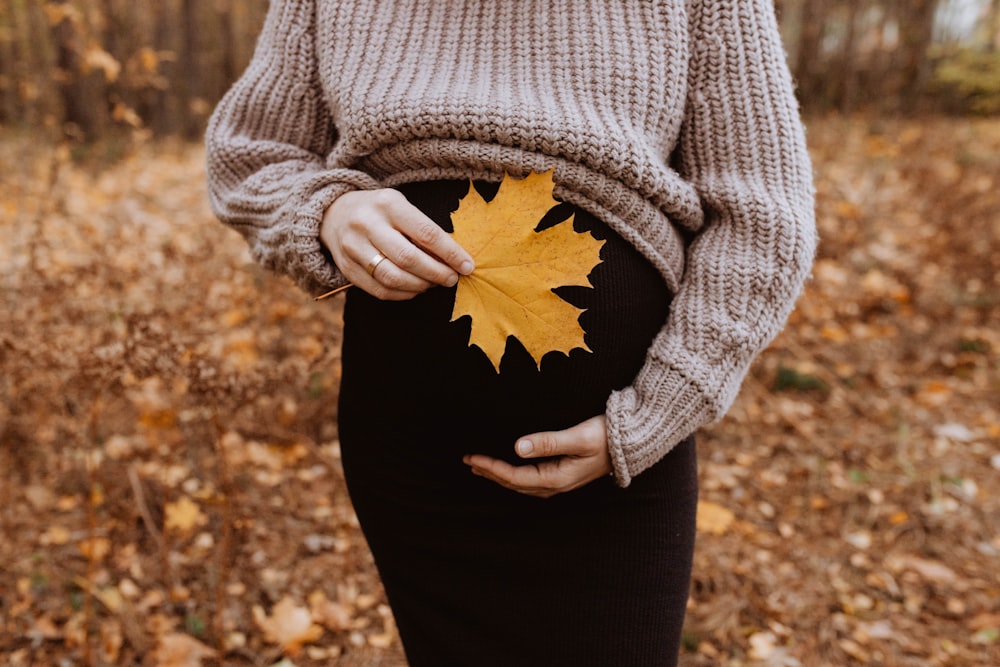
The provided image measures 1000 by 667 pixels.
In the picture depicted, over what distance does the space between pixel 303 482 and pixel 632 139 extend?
260 cm

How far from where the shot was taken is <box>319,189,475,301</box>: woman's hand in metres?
1.06

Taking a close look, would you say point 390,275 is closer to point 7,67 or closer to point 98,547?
point 98,547

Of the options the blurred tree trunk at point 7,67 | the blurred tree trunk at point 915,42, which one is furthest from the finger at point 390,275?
the blurred tree trunk at point 915,42

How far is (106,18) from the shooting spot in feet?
30.1

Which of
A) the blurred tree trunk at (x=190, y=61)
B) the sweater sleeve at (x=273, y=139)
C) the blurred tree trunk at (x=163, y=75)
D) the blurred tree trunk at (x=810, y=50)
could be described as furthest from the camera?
A: the blurred tree trunk at (x=190, y=61)

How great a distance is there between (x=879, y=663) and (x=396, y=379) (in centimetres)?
223

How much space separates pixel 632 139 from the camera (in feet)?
3.76

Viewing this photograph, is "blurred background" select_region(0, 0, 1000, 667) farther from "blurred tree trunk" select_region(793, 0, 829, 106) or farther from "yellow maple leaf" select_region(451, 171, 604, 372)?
"blurred tree trunk" select_region(793, 0, 829, 106)

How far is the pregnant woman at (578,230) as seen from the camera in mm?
1147

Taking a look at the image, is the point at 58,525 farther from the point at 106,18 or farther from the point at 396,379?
the point at 106,18

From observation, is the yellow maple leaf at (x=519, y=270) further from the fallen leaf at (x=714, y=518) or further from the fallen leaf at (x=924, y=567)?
the fallen leaf at (x=924, y=567)

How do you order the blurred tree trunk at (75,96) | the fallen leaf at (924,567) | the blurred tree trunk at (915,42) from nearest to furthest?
1. the fallen leaf at (924,567)
2. the blurred tree trunk at (75,96)
3. the blurred tree trunk at (915,42)

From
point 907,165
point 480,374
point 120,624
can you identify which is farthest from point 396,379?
point 907,165

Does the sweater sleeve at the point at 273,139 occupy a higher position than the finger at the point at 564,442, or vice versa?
the sweater sleeve at the point at 273,139
